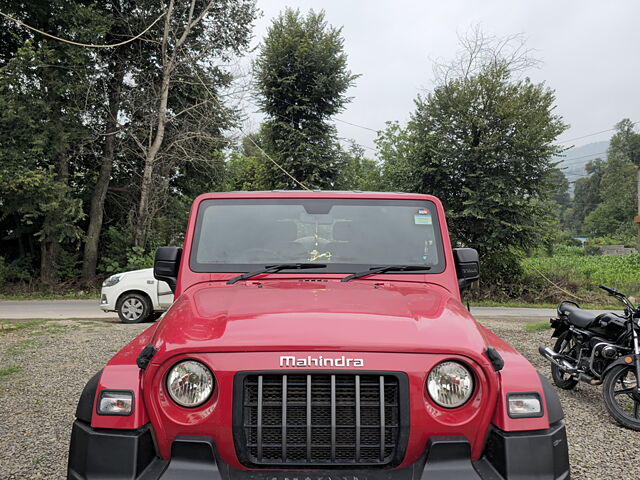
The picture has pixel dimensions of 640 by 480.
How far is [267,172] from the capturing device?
26141 mm

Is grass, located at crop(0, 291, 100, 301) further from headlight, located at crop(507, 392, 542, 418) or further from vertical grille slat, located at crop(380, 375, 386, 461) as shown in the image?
headlight, located at crop(507, 392, 542, 418)

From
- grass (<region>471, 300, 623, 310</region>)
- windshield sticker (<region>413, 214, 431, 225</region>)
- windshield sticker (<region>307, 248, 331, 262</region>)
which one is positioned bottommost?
grass (<region>471, 300, 623, 310</region>)

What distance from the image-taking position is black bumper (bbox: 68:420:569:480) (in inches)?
86.2

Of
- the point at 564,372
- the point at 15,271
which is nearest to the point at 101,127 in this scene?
the point at 15,271

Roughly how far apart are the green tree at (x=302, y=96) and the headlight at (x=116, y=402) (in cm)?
2282

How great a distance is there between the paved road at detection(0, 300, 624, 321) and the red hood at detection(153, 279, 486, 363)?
37.7 ft

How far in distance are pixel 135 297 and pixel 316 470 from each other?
33.4 feet

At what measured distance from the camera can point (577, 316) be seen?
633 cm

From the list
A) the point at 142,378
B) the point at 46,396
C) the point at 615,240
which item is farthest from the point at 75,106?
the point at 615,240

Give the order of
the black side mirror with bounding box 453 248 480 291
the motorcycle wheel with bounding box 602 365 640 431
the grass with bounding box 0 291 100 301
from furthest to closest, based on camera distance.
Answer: the grass with bounding box 0 291 100 301
the motorcycle wheel with bounding box 602 365 640 431
the black side mirror with bounding box 453 248 480 291

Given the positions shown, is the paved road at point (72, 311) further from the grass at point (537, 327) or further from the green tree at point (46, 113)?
the green tree at point (46, 113)

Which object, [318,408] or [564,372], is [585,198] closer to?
[564,372]

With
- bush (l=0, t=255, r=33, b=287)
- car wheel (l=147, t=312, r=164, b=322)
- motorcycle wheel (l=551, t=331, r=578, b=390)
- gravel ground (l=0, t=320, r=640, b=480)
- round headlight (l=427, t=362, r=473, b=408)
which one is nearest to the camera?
round headlight (l=427, t=362, r=473, b=408)

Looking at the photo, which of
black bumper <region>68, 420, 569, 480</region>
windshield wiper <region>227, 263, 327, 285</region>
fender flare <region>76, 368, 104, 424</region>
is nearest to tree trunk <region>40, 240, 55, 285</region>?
windshield wiper <region>227, 263, 327, 285</region>
